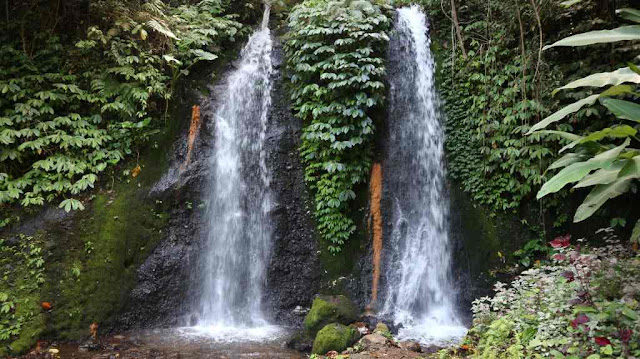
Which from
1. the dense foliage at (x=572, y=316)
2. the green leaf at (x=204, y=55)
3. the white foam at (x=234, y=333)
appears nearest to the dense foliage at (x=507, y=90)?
the dense foliage at (x=572, y=316)

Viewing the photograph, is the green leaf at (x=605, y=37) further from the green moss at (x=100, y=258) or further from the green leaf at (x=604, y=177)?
the green moss at (x=100, y=258)

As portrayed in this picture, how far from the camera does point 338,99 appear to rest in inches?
281

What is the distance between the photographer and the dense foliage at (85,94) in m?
6.09

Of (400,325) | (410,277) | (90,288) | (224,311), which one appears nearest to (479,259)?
(410,277)

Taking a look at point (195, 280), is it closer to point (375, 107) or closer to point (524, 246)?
point (375, 107)

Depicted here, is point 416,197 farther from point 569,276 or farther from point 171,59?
point 171,59

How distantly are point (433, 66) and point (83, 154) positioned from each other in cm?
644

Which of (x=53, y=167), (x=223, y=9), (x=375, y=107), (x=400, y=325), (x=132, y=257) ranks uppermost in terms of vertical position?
(x=223, y=9)

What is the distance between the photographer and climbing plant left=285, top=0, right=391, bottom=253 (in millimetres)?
6977

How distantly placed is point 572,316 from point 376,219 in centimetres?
394

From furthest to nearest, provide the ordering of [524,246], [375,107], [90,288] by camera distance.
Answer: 1. [375,107]
2. [524,246]
3. [90,288]

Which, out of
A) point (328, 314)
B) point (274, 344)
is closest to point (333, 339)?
point (328, 314)

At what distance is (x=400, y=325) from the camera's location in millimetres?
6242

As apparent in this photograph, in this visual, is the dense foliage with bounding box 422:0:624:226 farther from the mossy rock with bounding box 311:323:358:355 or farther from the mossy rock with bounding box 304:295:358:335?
the mossy rock with bounding box 311:323:358:355
